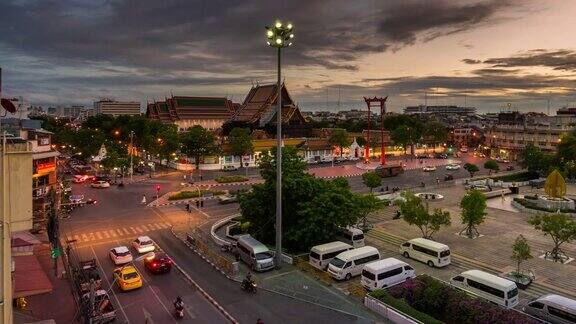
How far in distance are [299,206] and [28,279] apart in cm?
1915

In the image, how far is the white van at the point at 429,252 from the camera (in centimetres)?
3106

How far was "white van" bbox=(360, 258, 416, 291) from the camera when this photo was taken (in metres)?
26.9

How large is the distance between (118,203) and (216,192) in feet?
41.2

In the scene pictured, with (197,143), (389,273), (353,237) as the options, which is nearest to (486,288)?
(389,273)

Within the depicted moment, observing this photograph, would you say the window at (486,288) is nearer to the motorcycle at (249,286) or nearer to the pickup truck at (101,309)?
the motorcycle at (249,286)

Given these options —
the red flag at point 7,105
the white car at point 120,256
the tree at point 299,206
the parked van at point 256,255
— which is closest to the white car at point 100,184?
the white car at point 120,256

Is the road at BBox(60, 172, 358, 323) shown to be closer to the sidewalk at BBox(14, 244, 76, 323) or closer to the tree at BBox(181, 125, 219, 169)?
the sidewalk at BBox(14, 244, 76, 323)

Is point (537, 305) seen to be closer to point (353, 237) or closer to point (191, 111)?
point (353, 237)

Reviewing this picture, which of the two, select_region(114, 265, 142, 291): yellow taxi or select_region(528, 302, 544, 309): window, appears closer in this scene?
select_region(528, 302, 544, 309): window

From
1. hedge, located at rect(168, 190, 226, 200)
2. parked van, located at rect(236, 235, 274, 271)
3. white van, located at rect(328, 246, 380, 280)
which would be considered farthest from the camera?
hedge, located at rect(168, 190, 226, 200)

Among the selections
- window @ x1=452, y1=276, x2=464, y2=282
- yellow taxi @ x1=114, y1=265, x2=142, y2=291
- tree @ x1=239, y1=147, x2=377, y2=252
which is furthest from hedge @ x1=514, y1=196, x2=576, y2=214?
yellow taxi @ x1=114, y1=265, x2=142, y2=291

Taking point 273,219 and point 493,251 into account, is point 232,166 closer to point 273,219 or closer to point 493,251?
point 273,219

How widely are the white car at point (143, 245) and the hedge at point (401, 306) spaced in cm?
1859

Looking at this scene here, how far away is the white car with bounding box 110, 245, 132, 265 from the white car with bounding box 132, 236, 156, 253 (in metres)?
1.97
